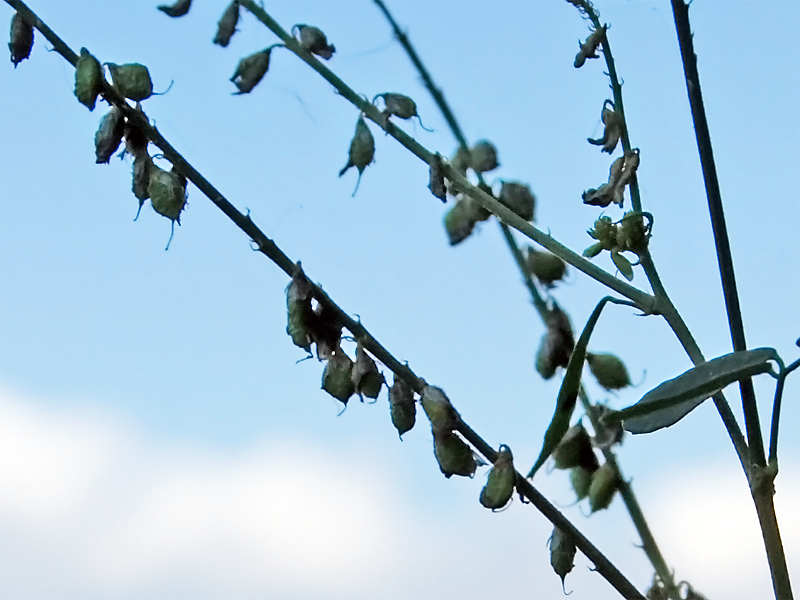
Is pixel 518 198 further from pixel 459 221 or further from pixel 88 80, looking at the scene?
pixel 88 80

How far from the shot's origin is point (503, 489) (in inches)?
12.6

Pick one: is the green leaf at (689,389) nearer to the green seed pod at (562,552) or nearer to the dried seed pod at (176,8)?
the green seed pod at (562,552)

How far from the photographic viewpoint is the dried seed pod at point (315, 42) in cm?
39

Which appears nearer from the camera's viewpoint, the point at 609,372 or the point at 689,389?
the point at 689,389

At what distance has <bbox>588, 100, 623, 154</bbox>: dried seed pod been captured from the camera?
1.20 feet

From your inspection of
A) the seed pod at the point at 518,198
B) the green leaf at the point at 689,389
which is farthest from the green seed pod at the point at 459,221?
the green leaf at the point at 689,389

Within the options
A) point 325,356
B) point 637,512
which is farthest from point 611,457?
point 325,356

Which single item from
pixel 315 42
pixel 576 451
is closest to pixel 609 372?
pixel 576 451

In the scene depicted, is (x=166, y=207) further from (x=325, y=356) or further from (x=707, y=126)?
(x=707, y=126)

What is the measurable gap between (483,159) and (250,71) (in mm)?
105

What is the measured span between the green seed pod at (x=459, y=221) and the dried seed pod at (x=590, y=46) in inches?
2.8

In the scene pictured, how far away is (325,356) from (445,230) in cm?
8

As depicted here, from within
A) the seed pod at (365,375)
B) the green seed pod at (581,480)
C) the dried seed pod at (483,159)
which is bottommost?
the seed pod at (365,375)

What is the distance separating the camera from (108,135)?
1.10ft
